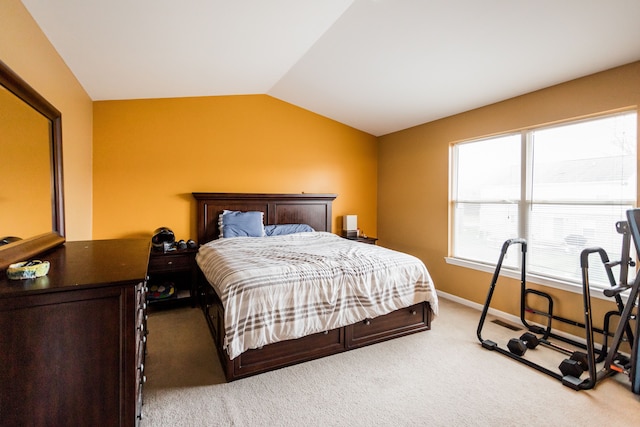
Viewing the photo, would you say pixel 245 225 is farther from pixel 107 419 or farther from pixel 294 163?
pixel 107 419

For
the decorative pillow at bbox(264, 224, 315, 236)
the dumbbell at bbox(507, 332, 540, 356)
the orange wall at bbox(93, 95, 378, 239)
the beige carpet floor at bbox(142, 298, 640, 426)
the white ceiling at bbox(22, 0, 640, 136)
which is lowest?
the beige carpet floor at bbox(142, 298, 640, 426)

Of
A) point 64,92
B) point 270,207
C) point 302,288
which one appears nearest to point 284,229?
point 270,207

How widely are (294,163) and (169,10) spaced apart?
8.93 feet

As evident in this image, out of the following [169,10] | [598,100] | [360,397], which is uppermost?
[169,10]

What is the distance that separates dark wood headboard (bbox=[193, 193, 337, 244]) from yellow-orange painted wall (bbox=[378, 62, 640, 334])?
1104 mm

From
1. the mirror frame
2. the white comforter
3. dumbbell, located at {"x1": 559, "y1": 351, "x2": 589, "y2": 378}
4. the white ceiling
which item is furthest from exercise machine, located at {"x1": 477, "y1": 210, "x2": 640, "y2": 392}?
the mirror frame

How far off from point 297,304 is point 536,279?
2.56 metres

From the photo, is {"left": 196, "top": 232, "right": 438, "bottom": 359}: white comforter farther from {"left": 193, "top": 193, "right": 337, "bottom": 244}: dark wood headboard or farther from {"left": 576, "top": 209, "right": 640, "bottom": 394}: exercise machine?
{"left": 576, "top": 209, "right": 640, "bottom": 394}: exercise machine

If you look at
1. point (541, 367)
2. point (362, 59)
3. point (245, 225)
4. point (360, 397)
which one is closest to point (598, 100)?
point (362, 59)

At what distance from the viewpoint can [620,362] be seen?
2387 millimetres

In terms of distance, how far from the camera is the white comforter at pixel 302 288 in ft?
7.12

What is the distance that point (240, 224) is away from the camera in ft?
13.0

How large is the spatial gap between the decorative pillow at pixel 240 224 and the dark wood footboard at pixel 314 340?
979 mm

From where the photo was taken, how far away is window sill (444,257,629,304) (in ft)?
8.82
